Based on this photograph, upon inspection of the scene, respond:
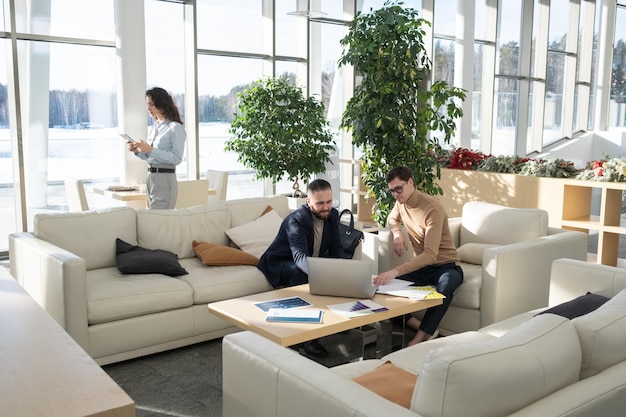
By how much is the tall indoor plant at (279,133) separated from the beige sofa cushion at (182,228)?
2116 mm

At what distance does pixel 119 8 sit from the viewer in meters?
7.15

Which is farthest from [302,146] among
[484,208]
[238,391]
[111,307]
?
[238,391]

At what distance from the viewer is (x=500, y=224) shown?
4828 mm

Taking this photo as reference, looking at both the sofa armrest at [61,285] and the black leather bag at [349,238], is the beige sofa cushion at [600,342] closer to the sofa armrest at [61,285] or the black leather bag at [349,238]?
the black leather bag at [349,238]

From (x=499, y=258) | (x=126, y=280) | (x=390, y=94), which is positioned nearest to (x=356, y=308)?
(x=499, y=258)

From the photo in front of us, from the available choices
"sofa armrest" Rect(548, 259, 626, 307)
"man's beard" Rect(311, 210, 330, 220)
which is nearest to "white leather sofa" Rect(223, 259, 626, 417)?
"sofa armrest" Rect(548, 259, 626, 307)

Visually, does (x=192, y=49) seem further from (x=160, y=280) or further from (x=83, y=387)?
(x=83, y=387)

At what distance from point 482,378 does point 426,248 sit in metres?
2.47

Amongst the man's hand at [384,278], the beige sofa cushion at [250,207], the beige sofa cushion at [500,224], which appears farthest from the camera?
the beige sofa cushion at [250,207]

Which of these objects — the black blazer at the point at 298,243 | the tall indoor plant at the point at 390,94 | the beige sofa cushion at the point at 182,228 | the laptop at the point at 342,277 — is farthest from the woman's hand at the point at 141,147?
the laptop at the point at 342,277

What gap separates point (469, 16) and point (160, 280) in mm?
8489

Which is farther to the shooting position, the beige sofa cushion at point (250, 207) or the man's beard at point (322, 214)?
the beige sofa cushion at point (250, 207)

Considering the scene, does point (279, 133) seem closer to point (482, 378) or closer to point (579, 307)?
point (579, 307)

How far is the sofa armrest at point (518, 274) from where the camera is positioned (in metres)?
4.12
